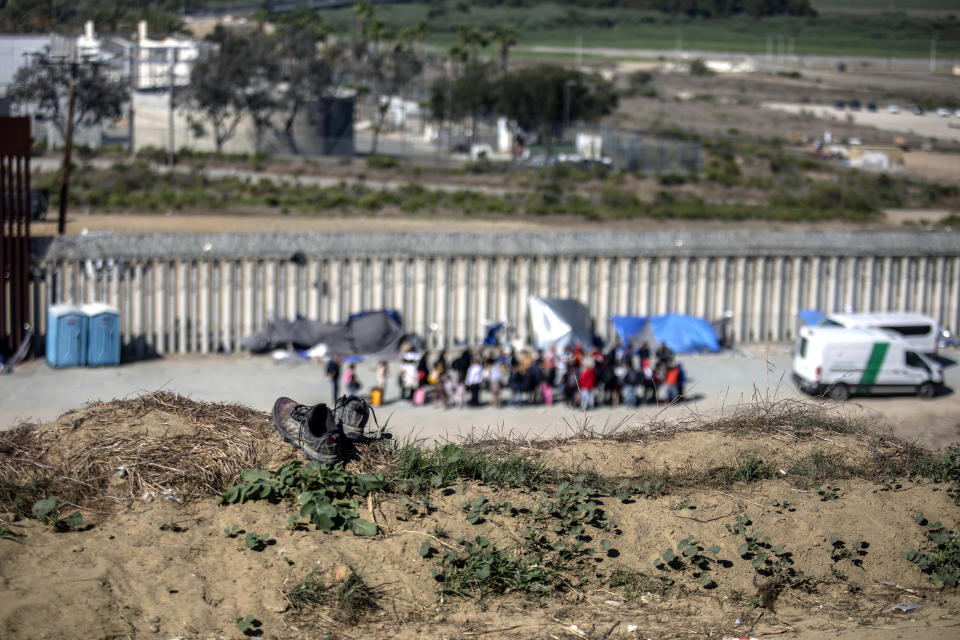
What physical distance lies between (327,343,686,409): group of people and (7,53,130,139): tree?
3328cm

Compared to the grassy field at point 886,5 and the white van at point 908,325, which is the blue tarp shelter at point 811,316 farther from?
the grassy field at point 886,5

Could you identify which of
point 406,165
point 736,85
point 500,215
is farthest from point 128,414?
point 736,85

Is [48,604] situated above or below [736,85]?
Result: below

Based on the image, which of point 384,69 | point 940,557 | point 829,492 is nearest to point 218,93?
point 384,69

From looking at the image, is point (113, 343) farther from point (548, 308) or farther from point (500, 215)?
point (500, 215)

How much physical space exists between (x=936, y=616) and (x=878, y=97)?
2060 inches

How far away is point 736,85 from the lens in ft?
237

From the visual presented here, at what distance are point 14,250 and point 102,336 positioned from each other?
2.70m

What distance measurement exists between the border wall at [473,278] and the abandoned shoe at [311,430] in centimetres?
1357

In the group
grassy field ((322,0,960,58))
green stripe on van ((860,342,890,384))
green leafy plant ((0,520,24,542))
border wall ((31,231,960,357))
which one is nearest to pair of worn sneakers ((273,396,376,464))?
green leafy plant ((0,520,24,542))

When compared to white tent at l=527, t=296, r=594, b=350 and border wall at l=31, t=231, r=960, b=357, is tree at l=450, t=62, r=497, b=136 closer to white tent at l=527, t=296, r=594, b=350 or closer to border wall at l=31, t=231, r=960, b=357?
border wall at l=31, t=231, r=960, b=357

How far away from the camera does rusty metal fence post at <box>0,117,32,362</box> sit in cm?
1992

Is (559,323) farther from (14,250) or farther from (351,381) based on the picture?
(14,250)

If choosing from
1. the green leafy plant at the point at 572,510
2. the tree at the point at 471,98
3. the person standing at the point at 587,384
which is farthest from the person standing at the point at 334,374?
the tree at the point at 471,98
